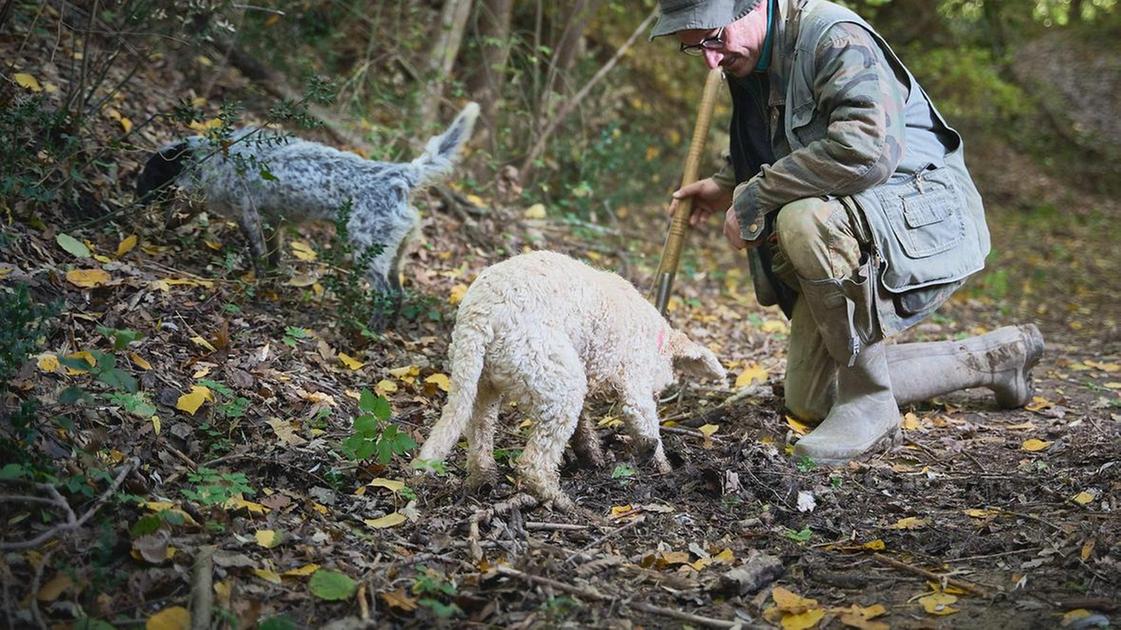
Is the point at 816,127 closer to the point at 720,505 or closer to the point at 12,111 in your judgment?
the point at 720,505

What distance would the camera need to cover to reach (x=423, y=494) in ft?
12.0

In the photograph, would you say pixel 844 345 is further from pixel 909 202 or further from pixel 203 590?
pixel 203 590

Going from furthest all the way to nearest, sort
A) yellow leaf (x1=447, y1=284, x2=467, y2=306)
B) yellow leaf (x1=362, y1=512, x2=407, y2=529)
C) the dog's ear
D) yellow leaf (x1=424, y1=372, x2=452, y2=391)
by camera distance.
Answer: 1. yellow leaf (x1=447, y1=284, x2=467, y2=306)
2. yellow leaf (x1=424, y1=372, x2=452, y2=391)
3. the dog's ear
4. yellow leaf (x1=362, y1=512, x2=407, y2=529)

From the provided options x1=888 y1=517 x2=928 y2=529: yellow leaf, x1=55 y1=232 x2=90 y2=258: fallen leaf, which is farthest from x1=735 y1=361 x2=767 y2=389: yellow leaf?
x1=55 y1=232 x2=90 y2=258: fallen leaf

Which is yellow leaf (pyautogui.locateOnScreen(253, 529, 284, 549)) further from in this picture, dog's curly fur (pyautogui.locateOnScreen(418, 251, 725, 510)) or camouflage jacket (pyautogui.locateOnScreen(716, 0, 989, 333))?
camouflage jacket (pyautogui.locateOnScreen(716, 0, 989, 333))

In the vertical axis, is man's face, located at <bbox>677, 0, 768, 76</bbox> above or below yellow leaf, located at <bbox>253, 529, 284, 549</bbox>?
above

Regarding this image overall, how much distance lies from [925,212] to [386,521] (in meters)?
2.68

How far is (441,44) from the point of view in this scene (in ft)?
25.3

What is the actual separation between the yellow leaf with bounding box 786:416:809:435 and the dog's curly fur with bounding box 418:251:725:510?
3.03 ft

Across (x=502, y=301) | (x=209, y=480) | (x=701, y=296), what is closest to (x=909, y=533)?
(x=502, y=301)

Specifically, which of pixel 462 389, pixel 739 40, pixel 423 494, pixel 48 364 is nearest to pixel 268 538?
pixel 423 494

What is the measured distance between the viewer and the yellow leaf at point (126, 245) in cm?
479

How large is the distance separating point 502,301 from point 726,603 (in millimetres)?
1340

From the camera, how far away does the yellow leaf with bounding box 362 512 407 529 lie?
3338 mm
